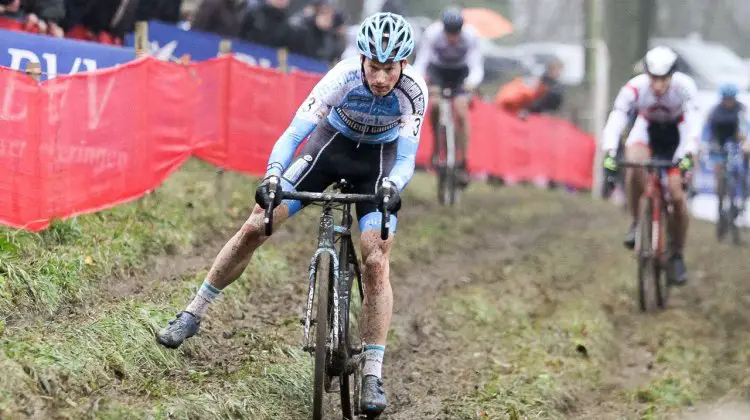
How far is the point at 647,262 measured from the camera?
34.6ft

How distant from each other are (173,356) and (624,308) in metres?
5.61

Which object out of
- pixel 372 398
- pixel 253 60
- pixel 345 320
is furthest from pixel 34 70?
pixel 253 60

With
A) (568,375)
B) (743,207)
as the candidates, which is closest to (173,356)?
(568,375)

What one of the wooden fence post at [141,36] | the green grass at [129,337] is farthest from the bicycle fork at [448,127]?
the wooden fence post at [141,36]

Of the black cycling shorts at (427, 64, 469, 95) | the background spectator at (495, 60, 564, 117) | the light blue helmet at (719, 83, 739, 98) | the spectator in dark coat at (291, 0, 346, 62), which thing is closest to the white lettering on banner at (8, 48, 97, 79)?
the black cycling shorts at (427, 64, 469, 95)

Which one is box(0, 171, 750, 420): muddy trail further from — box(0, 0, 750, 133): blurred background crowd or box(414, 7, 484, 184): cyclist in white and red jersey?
box(0, 0, 750, 133): blurred background crowd

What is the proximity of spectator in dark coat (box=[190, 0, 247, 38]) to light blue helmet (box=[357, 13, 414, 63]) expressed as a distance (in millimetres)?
7655

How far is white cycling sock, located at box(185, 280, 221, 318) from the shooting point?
652 centimetres

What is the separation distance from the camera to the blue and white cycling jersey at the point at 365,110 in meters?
6.36

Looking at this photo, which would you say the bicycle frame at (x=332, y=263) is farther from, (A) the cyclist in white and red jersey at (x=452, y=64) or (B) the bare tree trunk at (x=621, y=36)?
(B) the bare tree trunk at (x=621, y=36)

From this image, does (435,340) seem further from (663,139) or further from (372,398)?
(663,139)

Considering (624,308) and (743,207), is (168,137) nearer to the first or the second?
(624,308)

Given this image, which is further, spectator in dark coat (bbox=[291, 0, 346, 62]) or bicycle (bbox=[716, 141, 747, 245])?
bicycle (bbox=[716, 141, 747, 245])

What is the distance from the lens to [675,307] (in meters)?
11.2
